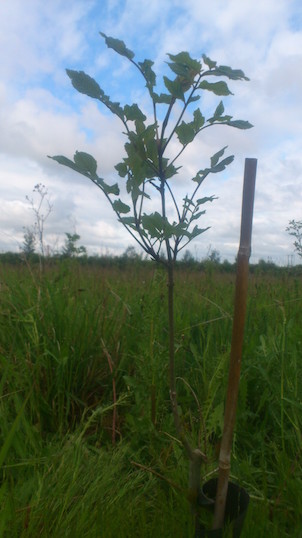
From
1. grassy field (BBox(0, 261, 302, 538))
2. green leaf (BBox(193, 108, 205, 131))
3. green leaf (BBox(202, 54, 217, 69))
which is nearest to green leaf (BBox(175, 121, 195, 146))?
green leaf (BBox(193, 108, 205, 131))

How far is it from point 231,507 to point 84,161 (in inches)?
36.7

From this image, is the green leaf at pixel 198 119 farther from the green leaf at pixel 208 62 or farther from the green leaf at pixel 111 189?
the green leaf at pixel 111 189

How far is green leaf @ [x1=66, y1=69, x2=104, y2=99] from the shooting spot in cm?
114

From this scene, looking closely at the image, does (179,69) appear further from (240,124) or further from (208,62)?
(240,124)

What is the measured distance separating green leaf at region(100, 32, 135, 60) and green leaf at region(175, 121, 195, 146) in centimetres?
19

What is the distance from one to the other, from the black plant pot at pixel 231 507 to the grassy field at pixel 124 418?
0.09m

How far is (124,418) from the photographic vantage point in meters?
2.20

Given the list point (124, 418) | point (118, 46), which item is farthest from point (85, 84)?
point (124, 418)

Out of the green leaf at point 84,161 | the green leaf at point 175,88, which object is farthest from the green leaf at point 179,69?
the green leaf at point 84,161

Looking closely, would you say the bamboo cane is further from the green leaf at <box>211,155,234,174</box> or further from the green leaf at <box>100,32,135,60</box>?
the green leaf at <box>100,32,135,60</box>

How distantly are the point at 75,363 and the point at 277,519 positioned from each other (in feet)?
4.14

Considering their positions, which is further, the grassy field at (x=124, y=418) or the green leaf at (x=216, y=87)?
the grassy field at (x=124, y=418)

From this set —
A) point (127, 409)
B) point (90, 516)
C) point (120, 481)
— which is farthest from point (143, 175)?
point (127, 409)

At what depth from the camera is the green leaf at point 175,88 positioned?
1.14 metres
